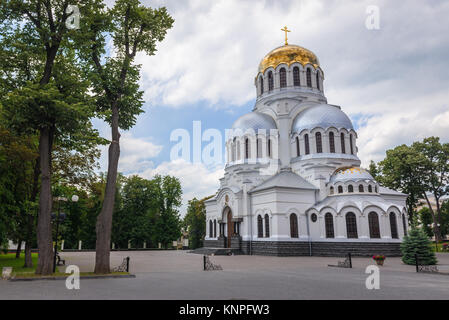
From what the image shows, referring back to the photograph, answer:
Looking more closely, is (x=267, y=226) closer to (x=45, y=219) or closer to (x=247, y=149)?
(x=247, y=149)

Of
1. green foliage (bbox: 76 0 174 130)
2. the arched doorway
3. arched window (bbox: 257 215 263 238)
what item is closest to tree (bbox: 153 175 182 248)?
the arched doorway

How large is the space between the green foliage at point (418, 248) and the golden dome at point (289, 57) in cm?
2366

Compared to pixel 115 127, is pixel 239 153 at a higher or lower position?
higher

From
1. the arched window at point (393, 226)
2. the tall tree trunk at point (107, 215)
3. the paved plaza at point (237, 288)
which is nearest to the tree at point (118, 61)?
Result: the tall tree trunk at point (107, 215)

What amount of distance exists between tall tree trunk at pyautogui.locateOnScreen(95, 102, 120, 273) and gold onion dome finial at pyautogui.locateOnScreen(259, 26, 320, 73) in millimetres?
26419

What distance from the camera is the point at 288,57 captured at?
3784 cm

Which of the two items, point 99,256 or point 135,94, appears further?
point 135,94

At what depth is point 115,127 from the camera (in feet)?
51.0

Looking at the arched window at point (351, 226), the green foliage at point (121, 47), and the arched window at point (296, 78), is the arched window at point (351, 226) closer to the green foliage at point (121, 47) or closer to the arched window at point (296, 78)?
the arched window at point (296, 78)

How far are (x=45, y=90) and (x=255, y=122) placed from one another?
25047 millimetres

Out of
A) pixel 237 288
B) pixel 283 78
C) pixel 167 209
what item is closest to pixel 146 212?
pixel 167 209
